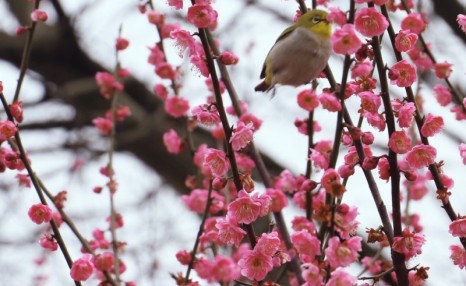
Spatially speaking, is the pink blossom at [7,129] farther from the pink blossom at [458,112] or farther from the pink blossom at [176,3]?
the pink blossom at [458,112]

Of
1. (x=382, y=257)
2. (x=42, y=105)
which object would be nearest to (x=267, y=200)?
(x=382, y=257)

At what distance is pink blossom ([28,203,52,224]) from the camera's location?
5.99ft

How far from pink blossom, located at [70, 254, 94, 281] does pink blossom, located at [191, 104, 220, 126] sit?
529 mm

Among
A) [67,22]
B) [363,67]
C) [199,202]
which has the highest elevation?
[67,22]

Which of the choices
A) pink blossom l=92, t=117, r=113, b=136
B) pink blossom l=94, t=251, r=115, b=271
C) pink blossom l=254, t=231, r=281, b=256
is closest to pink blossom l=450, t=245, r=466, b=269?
pink blossom l=254, t=231, r=281, b=256

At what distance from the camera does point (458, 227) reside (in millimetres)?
1585

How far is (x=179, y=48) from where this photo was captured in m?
1.79

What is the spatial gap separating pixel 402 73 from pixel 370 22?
17cm

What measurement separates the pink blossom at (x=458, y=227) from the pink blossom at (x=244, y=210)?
0.46 meters

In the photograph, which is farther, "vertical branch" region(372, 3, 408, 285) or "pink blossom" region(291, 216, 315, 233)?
"pink blossom" region(291, 216, 315, 233)

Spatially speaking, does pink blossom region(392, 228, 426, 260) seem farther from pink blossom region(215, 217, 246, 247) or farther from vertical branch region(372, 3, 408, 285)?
pink blossom region(215, 217, 246, 247)

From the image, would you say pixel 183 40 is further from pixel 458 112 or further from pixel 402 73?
pixel 458 112

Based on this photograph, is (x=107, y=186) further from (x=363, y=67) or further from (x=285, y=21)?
(x=285, y=21)

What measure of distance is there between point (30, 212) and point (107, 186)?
769mm
